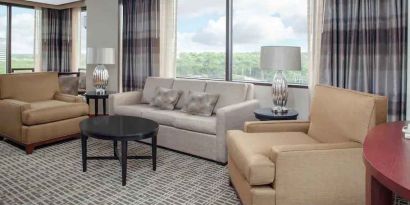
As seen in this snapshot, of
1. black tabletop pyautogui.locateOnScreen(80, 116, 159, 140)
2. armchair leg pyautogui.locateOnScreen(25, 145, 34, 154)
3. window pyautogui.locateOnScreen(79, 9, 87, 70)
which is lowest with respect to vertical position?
armchair leg pyautogui.locateOnScreen(25, 145, 34, 154)

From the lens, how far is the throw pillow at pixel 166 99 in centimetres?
449

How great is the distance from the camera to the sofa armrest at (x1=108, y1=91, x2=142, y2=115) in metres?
4.67

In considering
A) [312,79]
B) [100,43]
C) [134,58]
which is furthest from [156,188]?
[100,43]

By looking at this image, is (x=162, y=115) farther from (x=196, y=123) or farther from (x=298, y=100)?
(x=298, y=100)

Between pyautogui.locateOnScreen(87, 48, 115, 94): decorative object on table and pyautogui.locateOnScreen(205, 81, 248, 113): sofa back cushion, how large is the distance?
1.86m

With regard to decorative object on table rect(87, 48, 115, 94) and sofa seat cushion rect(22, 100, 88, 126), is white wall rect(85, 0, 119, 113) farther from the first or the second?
sofa seat cushion rect(22, 100, 88, 126)

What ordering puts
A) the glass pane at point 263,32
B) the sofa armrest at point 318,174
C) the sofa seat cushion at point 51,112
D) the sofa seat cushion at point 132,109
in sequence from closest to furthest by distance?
the sofa armrest at point 318,174 → the sofa seat cushion at point 51,112 → the glass pane at point 263,32 → the sofa seat cushion at point 132,109

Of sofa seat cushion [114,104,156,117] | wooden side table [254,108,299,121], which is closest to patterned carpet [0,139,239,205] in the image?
sofa seat cushion [114,104,156,117]

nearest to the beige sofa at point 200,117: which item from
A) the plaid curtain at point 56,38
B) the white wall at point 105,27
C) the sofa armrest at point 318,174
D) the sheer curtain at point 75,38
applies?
the white wall at point 105,27

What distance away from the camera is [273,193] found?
85.1 inches

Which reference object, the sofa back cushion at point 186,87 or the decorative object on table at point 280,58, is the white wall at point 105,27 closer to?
the sofa back cushion at point 186,87

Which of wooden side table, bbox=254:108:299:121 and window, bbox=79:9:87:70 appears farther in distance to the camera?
window, bbox=79:9:87:70

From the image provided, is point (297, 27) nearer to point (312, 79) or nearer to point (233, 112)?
point (312, 79)

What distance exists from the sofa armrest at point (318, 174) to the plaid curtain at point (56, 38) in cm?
689
